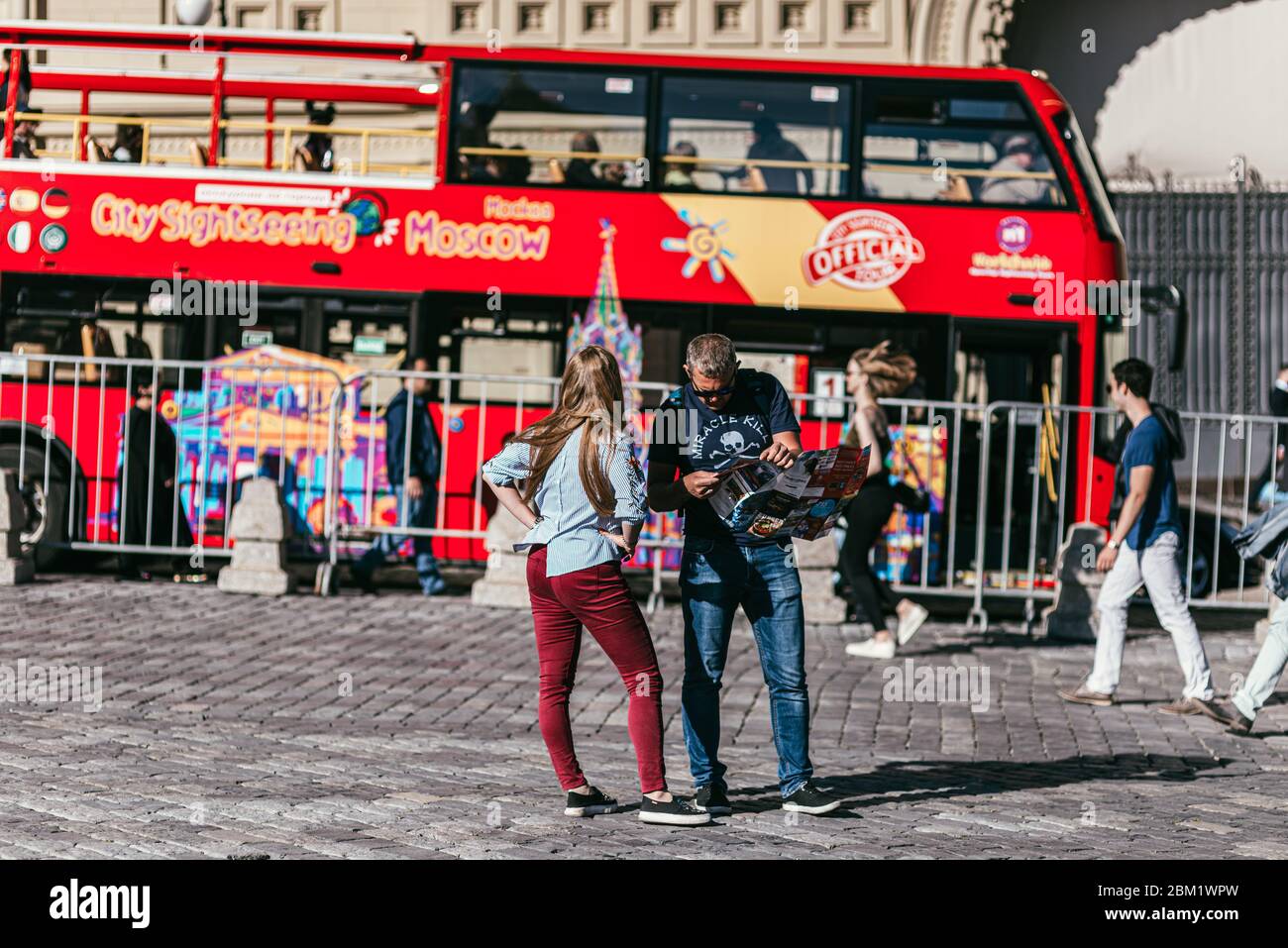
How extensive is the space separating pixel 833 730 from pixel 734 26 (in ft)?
56.7

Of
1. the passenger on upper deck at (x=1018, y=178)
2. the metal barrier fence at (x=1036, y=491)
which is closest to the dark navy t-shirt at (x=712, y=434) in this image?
the metal barrier fence at (x=1036, y=491)

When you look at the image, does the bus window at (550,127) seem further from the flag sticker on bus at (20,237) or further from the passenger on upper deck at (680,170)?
the flag sticker on bus at (20,237)

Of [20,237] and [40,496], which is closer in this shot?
[40,496]

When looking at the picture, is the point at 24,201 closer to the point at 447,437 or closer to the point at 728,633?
the point at 447,437

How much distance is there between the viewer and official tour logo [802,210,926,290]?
13758 millimetres

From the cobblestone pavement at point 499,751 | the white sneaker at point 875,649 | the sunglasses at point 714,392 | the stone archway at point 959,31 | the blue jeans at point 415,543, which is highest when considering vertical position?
the stone archway at point 959,31

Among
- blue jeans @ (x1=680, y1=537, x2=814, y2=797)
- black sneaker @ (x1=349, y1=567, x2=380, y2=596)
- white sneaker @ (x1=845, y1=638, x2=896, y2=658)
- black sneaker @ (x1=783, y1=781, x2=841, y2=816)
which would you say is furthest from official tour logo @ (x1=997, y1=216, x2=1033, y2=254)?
black sneaker @ (x1=783, y1=781, x2=841, y2=816)

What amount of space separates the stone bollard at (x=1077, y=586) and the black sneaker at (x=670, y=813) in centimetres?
639

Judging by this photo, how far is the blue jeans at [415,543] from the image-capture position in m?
13.3

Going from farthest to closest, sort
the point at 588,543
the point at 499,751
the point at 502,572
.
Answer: the point at 502,572 → the point at 499,751 → the point at 588,543

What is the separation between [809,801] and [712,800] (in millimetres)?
350

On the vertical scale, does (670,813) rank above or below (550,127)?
below

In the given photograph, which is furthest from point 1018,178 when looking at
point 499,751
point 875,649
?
point 499,751

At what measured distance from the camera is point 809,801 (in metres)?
6.59
